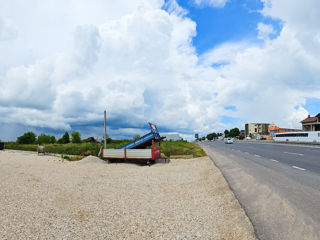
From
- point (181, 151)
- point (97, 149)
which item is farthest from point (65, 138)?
point (181, 151)

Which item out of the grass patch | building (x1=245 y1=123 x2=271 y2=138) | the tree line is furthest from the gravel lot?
building (x1=245 y1=123 x2=271 y2=138)

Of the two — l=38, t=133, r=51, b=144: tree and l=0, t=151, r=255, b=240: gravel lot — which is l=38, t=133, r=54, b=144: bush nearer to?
l=38, t=133, r=51, b=144: tree

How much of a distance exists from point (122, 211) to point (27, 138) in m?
80.0

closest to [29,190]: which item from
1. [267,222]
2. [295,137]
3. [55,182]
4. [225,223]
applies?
[55,182]

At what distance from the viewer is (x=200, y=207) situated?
6410 millimetres

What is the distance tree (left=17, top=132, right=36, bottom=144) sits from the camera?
233 ft

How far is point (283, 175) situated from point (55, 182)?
10.9 m

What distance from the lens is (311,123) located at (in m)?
72.4

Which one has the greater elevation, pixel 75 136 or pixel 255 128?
pixel 255 128

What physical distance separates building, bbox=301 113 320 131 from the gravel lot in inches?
3121

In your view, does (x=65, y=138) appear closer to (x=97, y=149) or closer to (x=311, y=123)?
(x=97, y=149)

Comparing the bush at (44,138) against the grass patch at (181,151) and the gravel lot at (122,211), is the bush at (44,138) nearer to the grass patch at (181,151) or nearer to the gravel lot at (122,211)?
the grass patch at (181,151)

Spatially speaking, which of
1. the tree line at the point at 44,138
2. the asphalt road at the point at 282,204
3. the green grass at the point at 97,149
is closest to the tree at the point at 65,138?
the tree line at the point at 44,138

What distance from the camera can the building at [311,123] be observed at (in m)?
71.2
